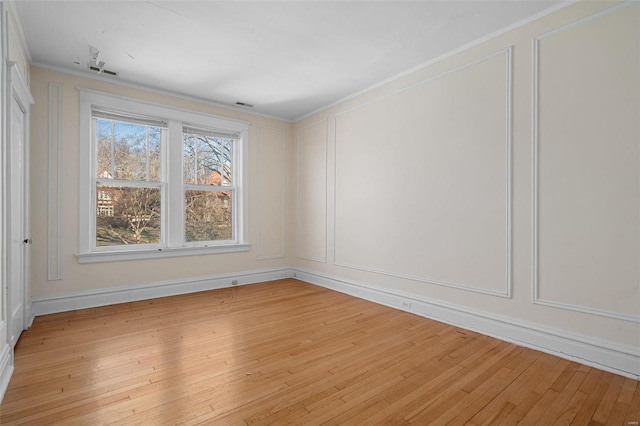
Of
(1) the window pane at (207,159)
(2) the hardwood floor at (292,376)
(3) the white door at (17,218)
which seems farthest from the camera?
(1) the window pane at (207,159)

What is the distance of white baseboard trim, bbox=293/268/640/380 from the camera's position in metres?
2.37

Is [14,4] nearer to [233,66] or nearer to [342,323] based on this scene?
[233,66]

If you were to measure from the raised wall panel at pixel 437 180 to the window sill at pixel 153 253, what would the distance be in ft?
6.20

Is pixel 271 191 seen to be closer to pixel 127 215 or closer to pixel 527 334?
pixel 127 215

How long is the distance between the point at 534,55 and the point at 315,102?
2948 millimetres

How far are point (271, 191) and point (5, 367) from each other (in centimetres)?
399

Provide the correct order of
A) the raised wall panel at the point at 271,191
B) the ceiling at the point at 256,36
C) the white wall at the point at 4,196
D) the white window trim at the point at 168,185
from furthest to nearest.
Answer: the raised wall panel at the point at 271,191 < the white window trim at the point at 168,185 < the ceiling at the point at 256,36 < the white wall at the point at 4,196

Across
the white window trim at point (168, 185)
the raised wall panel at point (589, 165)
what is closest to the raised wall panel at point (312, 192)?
the white window trim at point (168, 185)

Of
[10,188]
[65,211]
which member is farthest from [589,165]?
[65,211]

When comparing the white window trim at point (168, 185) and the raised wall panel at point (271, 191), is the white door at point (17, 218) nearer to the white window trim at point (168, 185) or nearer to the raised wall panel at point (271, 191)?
the white window trim at point (168, 185)

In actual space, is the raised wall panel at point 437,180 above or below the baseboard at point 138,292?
above

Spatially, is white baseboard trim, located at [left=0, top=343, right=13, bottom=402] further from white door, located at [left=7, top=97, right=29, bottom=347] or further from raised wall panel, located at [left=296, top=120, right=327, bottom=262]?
raised wall panel, located at [left=296, top=120, right=327, bottom=262]

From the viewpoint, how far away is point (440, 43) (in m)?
3.30

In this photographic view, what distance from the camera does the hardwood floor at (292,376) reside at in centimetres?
189
